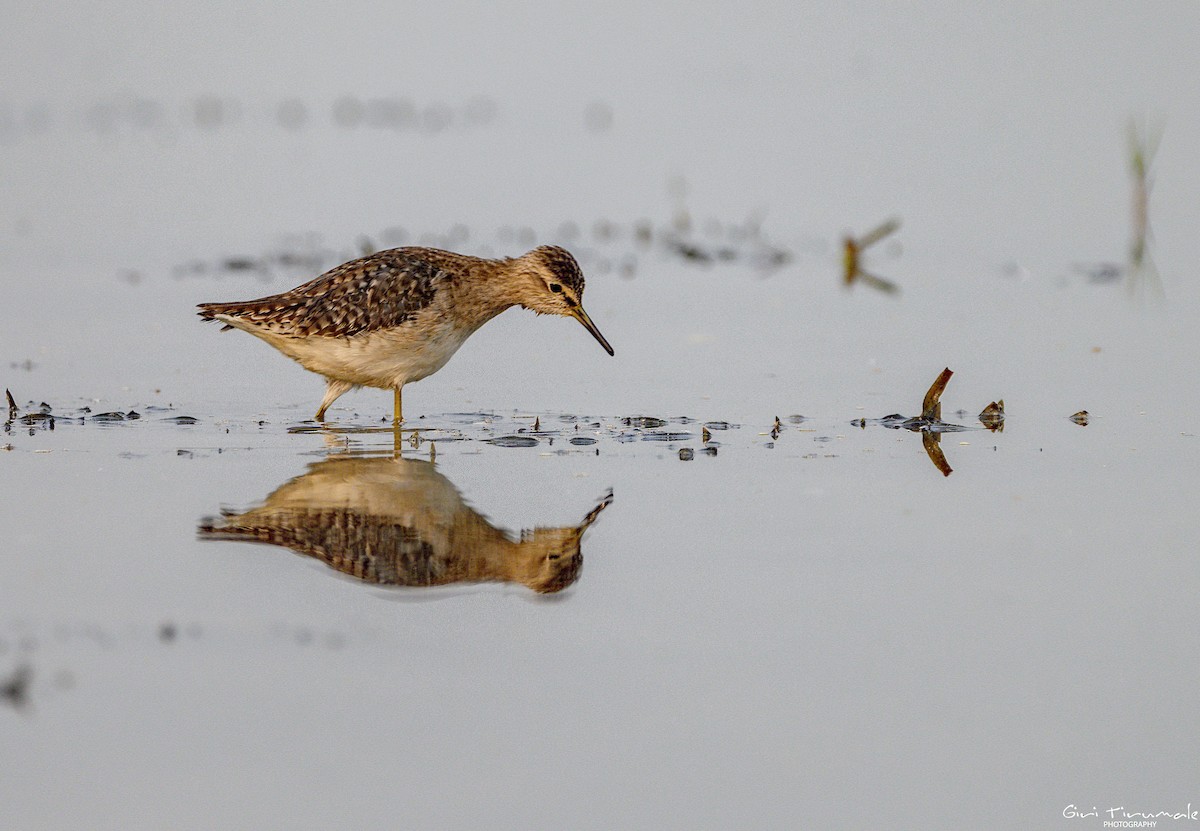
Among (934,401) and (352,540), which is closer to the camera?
(352,540)

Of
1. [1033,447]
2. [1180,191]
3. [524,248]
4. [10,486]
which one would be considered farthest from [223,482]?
[1180,191]

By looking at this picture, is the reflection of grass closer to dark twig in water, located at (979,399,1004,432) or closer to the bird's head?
dark twig in water, located at (979,399,1004,432)

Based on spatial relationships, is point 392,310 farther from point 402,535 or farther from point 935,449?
point 935,449

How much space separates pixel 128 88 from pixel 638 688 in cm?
2185

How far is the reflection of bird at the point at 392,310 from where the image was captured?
1223cm

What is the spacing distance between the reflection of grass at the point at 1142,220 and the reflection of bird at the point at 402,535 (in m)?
8.10

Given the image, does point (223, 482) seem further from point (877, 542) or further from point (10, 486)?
point (877, 542)

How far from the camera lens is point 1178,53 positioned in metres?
26.2

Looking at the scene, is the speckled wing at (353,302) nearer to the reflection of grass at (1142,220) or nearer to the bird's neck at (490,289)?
the bird's neck at (490,289)

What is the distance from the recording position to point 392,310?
1225 cm

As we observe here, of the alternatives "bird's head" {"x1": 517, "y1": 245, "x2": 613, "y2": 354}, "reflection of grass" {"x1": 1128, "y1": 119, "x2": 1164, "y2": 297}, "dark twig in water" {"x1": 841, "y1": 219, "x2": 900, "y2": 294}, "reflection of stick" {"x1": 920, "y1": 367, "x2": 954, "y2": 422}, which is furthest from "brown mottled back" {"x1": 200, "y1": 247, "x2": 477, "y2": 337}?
"reflection of grass" {"x1": 1128, "y1": 119, "x2": 1164, "y2": 297}

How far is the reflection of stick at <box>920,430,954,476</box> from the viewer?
35.6 feet

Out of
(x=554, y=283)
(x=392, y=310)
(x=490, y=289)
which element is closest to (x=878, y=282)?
(x=554, y=283)

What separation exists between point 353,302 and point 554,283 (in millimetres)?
1388
